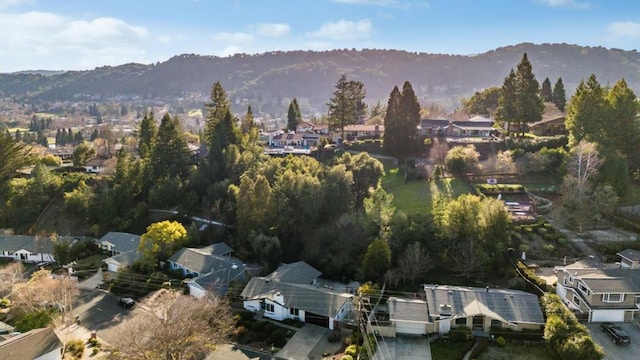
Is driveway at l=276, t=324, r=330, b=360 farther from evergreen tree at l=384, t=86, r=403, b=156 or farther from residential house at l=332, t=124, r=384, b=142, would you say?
residential house at l=332, t=124, r=384, b=142

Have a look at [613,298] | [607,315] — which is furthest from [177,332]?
[613,298]

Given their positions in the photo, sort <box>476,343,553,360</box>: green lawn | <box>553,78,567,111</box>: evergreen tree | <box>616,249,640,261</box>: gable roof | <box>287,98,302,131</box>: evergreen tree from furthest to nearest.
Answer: <box>287,98,302,131</box>: evergreen tree
<box>553,78,567,111</box>: evergreen tree
<box>616,249,640,261</box>: gable roof
<box>476,343,553,360</box>: green lawn

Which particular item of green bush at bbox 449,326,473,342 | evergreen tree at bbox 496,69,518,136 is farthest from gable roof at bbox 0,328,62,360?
evergreen tree at bbox 496,69,518,136

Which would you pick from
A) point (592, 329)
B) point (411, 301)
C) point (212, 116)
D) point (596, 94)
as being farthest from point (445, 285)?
point (212, 116)

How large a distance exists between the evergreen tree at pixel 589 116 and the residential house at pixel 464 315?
18869 millimetres

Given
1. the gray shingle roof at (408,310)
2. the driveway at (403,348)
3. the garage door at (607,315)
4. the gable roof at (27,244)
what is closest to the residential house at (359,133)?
the gray shingle roof at (408,310)

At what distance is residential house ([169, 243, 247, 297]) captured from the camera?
102 feet

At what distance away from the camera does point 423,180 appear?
135 feet

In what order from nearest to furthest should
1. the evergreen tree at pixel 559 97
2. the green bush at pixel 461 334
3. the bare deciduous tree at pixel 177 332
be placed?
the bare deciduous tree at pixel 177 332, the green bush at pixel 461 334, the evergreen tree at pixel 559 97

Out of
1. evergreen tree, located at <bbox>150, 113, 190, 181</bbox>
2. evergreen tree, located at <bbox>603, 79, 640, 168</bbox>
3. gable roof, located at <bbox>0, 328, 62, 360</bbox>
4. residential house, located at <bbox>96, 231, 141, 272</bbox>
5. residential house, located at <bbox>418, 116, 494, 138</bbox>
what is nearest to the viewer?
gable roof, located at <bbox>0, 328, 62, 360</bbox>

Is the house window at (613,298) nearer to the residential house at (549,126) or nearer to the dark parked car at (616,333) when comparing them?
the dark parked car at (616,333)

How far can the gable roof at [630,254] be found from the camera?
91.9ft

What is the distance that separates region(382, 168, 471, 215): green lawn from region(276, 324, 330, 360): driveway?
1171cm

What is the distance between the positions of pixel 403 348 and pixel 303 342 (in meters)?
5.48
